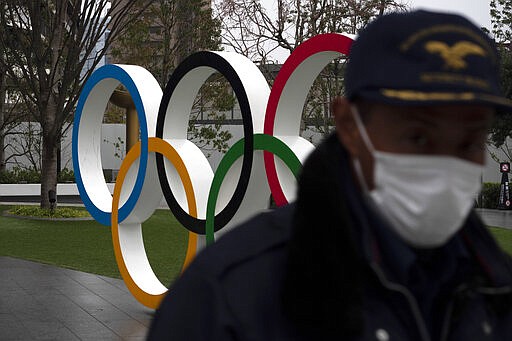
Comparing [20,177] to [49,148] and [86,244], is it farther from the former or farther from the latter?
[86,244]

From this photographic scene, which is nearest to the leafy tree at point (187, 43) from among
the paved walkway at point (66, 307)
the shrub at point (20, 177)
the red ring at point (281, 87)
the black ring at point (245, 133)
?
the shrub at point (20, 177)

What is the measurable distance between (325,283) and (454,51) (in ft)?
1.58

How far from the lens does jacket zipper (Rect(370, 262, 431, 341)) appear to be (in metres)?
1.75

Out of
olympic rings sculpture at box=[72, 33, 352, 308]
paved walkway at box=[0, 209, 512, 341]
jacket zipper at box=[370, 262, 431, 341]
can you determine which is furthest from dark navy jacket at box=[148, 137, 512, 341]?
paved walkway at box=[0, 209, 512, 341]

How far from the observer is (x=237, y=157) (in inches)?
375

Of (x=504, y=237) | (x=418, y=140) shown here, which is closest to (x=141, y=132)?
(x=418, y=140)

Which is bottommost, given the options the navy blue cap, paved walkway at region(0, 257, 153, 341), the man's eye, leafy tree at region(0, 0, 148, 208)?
paved walkway at region(0, 257, 153, 341)

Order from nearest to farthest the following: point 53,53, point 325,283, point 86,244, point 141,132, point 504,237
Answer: point 325,283 < point 141,132 < point 86,244 < point 504,237 < point 53,53

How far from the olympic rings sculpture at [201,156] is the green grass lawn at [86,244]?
2.57 meters

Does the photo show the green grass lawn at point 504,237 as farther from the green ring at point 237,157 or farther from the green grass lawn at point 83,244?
the green ring at point 237,157

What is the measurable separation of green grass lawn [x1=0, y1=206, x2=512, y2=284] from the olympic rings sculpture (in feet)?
8.44

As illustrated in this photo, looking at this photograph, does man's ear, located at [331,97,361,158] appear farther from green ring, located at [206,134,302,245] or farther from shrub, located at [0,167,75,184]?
shrub, located at [0,167,75,184]

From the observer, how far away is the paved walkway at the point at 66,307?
957 cm

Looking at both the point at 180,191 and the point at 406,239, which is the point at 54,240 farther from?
the point at 406,239
